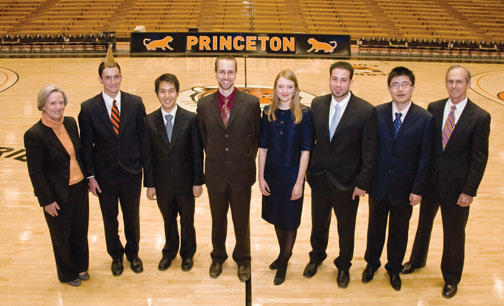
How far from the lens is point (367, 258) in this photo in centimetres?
312

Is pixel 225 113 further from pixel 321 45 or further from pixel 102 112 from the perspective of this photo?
pixel 321 45

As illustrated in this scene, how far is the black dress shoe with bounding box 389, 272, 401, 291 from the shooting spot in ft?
9.80

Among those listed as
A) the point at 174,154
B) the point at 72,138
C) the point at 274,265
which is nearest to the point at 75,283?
the point at 72,138

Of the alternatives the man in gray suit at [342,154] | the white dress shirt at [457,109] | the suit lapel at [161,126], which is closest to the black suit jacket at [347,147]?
the man in gray suit at [342,154]

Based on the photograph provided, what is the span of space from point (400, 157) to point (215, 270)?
1.60 metres

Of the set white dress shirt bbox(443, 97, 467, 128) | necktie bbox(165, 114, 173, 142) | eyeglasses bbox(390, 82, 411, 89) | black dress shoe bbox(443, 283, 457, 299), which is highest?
eyeglasses bbox(390, 82, 411, 89)

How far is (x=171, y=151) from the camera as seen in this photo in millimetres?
2916

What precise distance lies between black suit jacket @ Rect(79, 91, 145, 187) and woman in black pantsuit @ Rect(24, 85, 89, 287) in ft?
0.26

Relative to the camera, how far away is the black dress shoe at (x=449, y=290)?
291 centimetres

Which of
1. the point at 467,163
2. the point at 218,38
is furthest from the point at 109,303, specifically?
the point at 218,38

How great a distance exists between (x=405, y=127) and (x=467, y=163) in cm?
50

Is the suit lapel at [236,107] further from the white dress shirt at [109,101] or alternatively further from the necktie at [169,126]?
the white dress shirt at [109,101]

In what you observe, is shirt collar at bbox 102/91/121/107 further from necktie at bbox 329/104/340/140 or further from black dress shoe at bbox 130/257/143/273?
necktie at bbox 329/104/340/140

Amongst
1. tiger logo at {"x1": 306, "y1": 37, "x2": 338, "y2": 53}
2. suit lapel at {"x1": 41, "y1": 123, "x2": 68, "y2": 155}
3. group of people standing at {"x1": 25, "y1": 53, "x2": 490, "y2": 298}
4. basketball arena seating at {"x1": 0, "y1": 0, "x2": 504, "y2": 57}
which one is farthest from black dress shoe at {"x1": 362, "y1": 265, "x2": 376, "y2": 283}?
basketball arena seating at {"x1": 0, "y1": 0, "x2": 504, "y2": 57}
